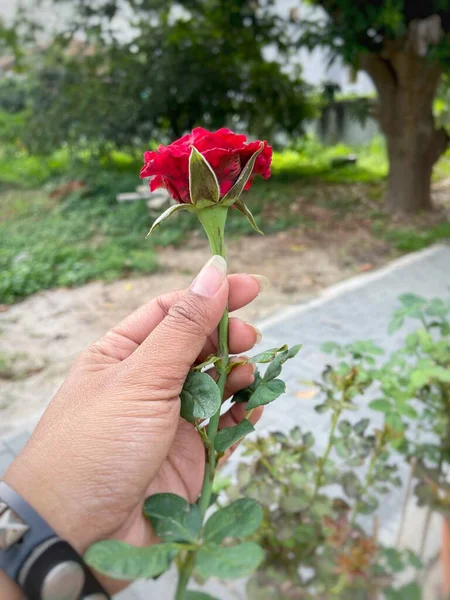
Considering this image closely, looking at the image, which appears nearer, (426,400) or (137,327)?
(137,327)

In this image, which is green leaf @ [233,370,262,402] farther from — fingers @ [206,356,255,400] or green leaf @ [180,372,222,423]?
green leaf @ [180,372,222,423]

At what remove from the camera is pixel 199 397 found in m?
0.86

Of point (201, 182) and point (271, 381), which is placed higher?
point (201, 182)

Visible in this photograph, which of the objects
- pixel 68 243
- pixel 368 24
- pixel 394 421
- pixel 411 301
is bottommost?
pixel 68 243

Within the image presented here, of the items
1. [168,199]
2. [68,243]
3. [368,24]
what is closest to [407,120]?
[368,24]

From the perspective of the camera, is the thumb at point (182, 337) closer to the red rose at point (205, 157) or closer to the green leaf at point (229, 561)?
the red rose at point (205, 157)

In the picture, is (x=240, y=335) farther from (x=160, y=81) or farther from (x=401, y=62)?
(x=160, y=81)

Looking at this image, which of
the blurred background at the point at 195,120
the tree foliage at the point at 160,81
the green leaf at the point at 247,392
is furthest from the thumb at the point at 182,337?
the tree foliage at the point at 160,81

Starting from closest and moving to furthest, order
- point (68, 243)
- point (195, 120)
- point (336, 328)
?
point (336, 328) < point (68, 243) < point (195, 120)

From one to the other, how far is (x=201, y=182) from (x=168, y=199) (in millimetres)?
5114

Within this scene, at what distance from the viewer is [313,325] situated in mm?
3475

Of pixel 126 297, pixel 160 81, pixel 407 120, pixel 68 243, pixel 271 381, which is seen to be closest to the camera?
pixel 271 381

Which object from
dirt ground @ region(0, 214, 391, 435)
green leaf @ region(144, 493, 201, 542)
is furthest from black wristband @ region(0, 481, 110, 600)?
dirt ground @ region(0, 214, 391, 435)

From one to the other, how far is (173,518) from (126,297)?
3481 millimetres
